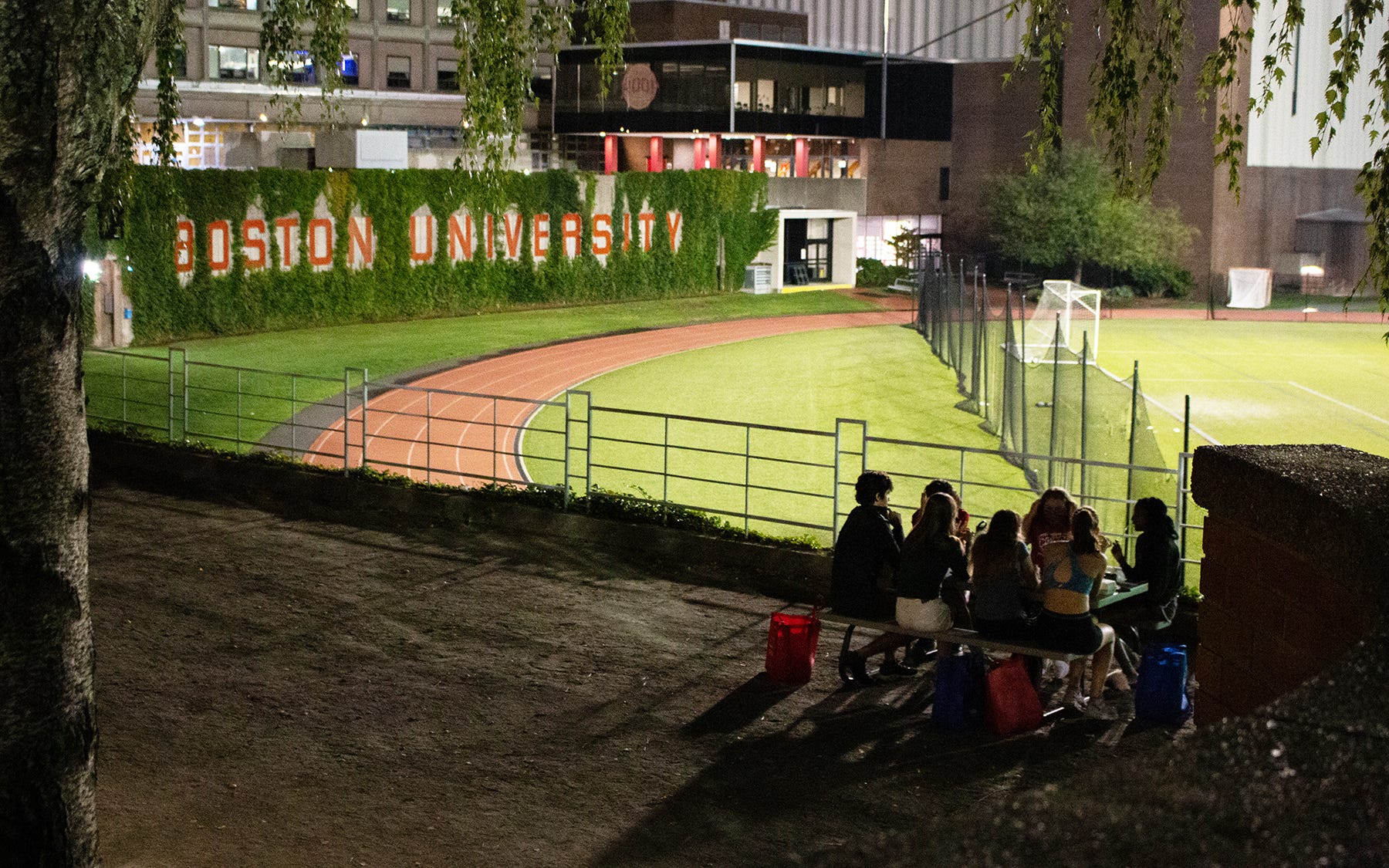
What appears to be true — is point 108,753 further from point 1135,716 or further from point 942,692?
point 1135,716

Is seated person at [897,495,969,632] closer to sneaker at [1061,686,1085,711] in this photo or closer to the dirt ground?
the dirt ground

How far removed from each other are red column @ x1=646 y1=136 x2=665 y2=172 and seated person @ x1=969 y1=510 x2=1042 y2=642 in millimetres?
50658

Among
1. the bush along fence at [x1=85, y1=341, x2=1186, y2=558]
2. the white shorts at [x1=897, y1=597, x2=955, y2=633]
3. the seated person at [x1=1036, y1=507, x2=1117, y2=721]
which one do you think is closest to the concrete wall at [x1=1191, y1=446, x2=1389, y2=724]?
the seated person at [x1=1036, y1=507, x2=1117, y2=721]

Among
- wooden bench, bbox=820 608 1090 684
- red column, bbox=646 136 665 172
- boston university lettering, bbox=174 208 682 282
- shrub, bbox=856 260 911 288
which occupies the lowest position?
wooden bench, bbox=820 608 1090 684

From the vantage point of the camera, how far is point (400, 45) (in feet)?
239

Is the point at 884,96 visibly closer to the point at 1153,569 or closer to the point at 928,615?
the point at 1153,569

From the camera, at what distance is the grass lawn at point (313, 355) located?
21.4 m

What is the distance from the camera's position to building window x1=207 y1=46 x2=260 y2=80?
66.7 m

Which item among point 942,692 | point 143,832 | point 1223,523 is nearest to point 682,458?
point 942,692

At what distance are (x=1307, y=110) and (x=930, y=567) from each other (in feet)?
161

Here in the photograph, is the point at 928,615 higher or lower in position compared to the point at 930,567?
lower

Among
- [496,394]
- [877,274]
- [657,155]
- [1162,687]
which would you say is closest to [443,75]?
[657,155]

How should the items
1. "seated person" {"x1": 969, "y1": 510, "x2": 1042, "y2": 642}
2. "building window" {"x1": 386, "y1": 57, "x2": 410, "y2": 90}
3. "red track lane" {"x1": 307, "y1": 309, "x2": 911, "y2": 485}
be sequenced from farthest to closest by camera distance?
"building window" {"x1": 386, "y1": 57, "x2": 410, "y2": 90} < "red track lane" {"x1": 307, "y1": 309, "x2": 911, "y2": 485} < "seated person" {"x1": 969, "y1": 510, "x2": 1042, "y2": 642}

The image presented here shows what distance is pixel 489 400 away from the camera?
25.6 meters
